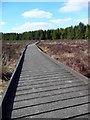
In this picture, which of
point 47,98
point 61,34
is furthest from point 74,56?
point 61,34

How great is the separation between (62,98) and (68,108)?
32.7 inches

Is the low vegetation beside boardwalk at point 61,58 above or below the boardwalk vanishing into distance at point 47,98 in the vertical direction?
above

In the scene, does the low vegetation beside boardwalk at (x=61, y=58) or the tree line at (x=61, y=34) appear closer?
the low vegetation beside boardwalk at (x=61, y=58)

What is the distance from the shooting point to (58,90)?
8.05 metres

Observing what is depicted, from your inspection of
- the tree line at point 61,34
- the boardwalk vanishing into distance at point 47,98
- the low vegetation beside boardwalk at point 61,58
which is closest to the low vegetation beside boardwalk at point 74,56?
the low vegetation beside boardwalk at point 61,58

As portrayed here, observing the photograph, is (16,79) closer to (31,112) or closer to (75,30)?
(31,112)

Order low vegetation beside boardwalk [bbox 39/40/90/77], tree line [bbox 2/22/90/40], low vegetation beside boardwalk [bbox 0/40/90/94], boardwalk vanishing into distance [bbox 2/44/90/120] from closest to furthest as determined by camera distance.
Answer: boardwalk vanishing into distance [bbox 2/44/90/120] < low vegetation beside boardwalk [bbox 0/40/90/94] < low vegetation beside boardwalk [bbox 39/40/90/77] < tree line [bbox 2/22/90/40]

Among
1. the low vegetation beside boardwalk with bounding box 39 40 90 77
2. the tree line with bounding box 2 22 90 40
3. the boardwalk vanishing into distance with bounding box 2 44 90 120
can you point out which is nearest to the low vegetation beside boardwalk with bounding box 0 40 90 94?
the low vegetation beside boardwalk with bounding box 39 40 90 77

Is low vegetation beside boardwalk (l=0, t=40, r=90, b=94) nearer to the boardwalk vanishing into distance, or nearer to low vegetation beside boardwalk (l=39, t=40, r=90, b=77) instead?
low vegetation beside boardwalk (l=39, t=40, r=90, b=77)

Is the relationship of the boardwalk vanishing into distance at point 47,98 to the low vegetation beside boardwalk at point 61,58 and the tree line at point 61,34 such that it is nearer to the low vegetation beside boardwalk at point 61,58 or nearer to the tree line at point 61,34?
the low vegetation beside boardwalk at point 61,58

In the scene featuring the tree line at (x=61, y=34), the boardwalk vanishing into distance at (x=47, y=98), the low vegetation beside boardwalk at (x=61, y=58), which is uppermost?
the tree line at (x=61, y=34)

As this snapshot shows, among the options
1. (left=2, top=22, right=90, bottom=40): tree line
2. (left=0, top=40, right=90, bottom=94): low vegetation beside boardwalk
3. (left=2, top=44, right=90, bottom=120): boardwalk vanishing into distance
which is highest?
(left=2, top=22, right=90, bottom=40): tree line

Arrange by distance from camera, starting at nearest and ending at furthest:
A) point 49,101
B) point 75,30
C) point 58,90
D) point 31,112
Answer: point 31,112 → point 49,101 → point 58,90 → point 75,30

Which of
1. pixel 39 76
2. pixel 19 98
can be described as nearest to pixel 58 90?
pixel 19 98
